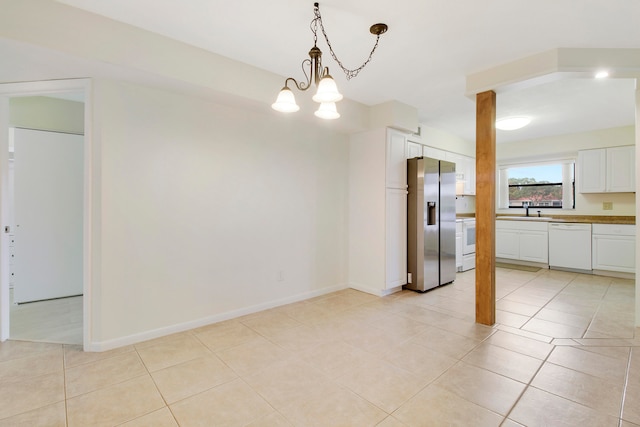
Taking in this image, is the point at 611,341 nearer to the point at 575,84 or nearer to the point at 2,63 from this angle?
the point at 575,84

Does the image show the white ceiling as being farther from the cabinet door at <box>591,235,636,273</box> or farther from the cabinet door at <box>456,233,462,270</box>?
the cabinet door at <box>591,235,636,273</box>

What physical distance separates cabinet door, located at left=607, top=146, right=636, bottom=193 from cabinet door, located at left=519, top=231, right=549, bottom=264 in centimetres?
132

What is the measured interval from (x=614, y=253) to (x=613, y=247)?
99 mm

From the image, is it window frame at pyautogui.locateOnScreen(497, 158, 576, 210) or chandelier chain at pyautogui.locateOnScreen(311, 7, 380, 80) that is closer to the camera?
chandelier chain at pyautogui.locateOnScreen(311, 7, 380, 80)

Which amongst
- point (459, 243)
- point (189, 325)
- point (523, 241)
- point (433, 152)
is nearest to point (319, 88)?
point (189, 325)

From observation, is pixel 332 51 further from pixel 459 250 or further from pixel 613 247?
pixel 613 247

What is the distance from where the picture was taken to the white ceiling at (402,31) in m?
2.09

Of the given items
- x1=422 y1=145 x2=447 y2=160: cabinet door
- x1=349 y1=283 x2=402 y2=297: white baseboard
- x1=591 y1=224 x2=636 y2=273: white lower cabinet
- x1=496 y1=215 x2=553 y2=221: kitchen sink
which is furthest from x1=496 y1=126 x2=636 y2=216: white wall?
x1=349 y1=283 x2=402 y2=297: white baseboard

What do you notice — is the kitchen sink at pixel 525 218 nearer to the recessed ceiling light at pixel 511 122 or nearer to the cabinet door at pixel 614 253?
the cabinet door at pixel 614 253

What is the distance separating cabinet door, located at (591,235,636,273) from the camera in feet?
15.9

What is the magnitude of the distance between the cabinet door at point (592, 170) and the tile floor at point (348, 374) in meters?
2.98

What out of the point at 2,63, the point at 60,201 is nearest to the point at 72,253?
the point at 60,201

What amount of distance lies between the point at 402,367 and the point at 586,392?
117 centimetres

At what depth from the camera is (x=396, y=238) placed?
4.19m
